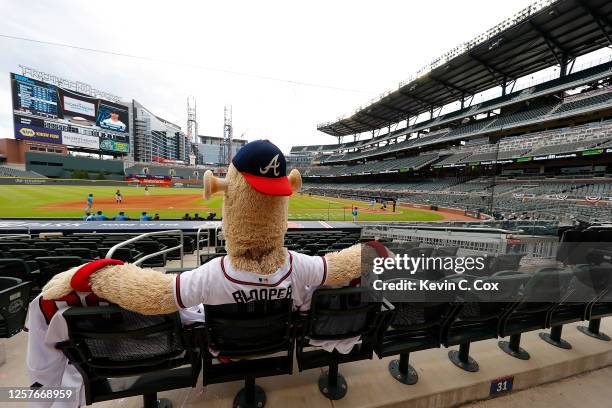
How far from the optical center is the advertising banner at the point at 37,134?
4878 cm

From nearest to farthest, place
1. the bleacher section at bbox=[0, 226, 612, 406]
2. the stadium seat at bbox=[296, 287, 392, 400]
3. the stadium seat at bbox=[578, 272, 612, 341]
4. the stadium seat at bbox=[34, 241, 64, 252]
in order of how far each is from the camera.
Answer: the bleacher section at bbox=[0, 226, 612, 406]
the stadium seat at bbox=[296, 287, 392, 400]
the stadium seat at bbox=[578, 272, 612, 341]
the stadium seat at bbox=[34, 241, 64, 252]

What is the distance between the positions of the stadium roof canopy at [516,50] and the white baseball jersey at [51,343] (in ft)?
118

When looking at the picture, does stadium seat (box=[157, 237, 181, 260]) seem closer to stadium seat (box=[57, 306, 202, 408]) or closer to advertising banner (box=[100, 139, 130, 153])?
stadium seat (box=[57, 306, 202, 408])


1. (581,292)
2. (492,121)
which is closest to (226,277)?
(581,292)

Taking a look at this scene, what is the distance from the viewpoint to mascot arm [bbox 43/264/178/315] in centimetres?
137

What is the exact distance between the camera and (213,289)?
59.5 inches

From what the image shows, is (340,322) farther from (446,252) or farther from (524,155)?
(524,155)

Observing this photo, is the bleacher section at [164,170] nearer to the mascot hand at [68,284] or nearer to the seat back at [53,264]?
the seat back at [53,264]

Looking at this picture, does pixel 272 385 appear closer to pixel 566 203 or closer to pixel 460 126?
pixel 566 203

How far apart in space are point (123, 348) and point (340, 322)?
141 cm

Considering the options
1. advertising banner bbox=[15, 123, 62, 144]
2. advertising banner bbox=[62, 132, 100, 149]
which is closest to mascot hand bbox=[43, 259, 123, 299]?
advertising banner bbox=[15, 123, 62, 144]

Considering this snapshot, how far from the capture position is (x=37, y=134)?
165 feet

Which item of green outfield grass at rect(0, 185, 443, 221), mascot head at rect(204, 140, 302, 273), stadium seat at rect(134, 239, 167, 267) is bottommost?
green outfield grass at rect(0, 185, 443, 221)

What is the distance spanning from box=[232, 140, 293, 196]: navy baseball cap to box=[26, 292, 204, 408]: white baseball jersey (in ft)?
3.87
